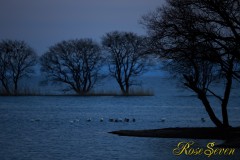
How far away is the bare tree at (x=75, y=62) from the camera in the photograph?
90312 millimetres

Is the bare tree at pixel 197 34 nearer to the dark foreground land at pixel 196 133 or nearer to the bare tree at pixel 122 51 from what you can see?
the dark foreground land at pixel 196 133

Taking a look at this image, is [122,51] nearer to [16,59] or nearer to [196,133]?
[16,59]

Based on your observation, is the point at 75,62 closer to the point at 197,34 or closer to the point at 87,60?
the point at 87,60

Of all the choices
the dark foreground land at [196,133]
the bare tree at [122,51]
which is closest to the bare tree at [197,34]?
the dark foreground land at [196,133]

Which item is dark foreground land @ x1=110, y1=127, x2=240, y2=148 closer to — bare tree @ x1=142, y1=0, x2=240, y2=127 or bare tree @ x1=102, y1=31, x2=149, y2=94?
bare tree @ x1=142, y1=0, x2=240, y2=127

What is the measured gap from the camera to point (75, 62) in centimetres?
9081

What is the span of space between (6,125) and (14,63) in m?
55.7

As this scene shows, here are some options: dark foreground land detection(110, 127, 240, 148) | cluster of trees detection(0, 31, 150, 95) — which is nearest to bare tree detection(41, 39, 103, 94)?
cluster of trees detection(0, 31, 150, 95)

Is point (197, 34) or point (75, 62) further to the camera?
point (75, 62)

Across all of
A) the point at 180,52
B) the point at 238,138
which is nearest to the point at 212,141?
the point at 238,138

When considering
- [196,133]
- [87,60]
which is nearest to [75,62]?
[87,60]

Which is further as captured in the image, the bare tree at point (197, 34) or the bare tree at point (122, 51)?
the bare tree at point (122, 51)

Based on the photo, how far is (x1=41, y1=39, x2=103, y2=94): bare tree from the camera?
9031cm

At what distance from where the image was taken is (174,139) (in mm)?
29500
